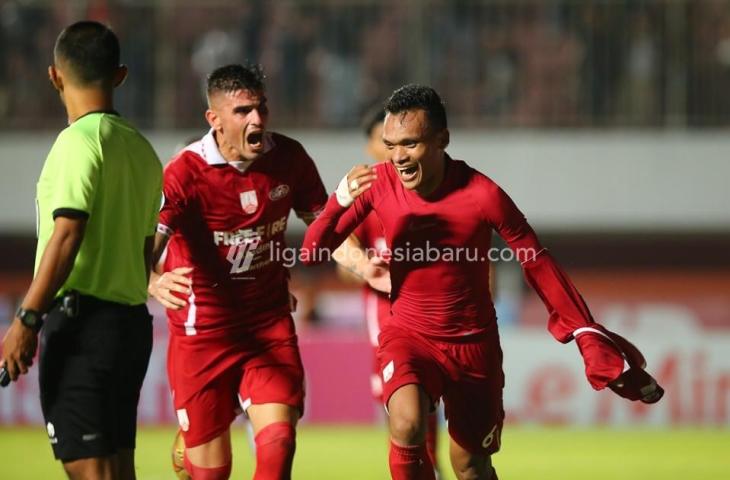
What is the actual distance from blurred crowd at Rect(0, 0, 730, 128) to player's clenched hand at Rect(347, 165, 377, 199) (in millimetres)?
11361

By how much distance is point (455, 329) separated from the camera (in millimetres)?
7156

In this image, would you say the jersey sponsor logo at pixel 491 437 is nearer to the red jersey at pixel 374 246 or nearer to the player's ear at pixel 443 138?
the player's ear at pixel 443 138

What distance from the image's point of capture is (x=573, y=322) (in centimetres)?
688

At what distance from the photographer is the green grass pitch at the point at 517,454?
11.4 meters

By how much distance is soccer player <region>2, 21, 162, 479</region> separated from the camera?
18.1ft

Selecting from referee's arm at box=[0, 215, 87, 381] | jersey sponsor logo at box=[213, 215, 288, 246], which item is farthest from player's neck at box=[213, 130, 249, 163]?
referee's arm at box=[0, 215, 87, 381]

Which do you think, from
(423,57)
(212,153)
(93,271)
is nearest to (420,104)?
(212,153)

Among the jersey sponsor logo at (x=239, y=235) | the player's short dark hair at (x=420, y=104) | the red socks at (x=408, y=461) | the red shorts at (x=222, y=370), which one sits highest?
the player's short dark hair at (x=420, y=104)

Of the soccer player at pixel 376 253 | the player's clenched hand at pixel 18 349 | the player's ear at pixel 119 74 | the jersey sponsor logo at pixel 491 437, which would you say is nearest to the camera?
the player's clenched hand at pixel 18 349

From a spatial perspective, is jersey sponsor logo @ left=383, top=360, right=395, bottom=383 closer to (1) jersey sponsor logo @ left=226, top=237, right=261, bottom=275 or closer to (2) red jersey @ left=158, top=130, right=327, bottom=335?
(2) red jersey @ left=158, top=130, right=327, bottom=335

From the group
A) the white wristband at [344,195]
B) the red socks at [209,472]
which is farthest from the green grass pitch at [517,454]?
the white wristband at [344,195]

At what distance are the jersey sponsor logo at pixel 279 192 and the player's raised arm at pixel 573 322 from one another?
126cm

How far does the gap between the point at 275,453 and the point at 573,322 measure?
171 centimetres

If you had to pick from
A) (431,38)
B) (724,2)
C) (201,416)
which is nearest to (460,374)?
(201,416)
